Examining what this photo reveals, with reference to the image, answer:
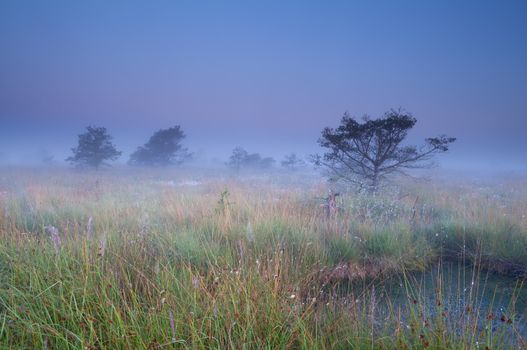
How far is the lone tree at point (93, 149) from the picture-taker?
27.9 meters

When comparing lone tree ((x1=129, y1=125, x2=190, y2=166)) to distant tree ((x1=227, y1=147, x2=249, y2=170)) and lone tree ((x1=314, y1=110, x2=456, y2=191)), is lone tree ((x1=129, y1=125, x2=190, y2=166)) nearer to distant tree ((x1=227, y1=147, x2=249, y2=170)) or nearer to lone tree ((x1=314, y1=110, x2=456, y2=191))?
distant tree ((x1=227, y1=147, x2=249, y2=170))

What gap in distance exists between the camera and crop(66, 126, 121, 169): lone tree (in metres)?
27.9

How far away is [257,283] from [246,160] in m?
36.5

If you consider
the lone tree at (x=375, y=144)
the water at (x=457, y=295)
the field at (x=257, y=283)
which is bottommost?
the water at (x=457, y=295)

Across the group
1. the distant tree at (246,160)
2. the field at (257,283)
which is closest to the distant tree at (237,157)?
the distant tree at (246,160)

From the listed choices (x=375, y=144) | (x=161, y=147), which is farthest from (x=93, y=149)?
(x=375, y=144)

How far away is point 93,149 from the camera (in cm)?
2792

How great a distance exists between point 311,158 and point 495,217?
657cm

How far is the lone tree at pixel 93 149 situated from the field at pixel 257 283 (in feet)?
78.5

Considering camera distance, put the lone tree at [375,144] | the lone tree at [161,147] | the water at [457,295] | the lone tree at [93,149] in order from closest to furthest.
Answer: the water at [457,295], the lone tree at [375,144], the lone tree at [93,149], the lone tree at [161,147]

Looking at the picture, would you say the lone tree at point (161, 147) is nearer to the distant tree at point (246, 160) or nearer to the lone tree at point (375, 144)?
the distant tree at point (246, 160)

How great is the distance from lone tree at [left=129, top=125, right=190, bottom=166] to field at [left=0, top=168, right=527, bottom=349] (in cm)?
2932

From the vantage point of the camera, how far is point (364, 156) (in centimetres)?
1173

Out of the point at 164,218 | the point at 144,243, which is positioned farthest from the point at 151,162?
the point at 144,243
